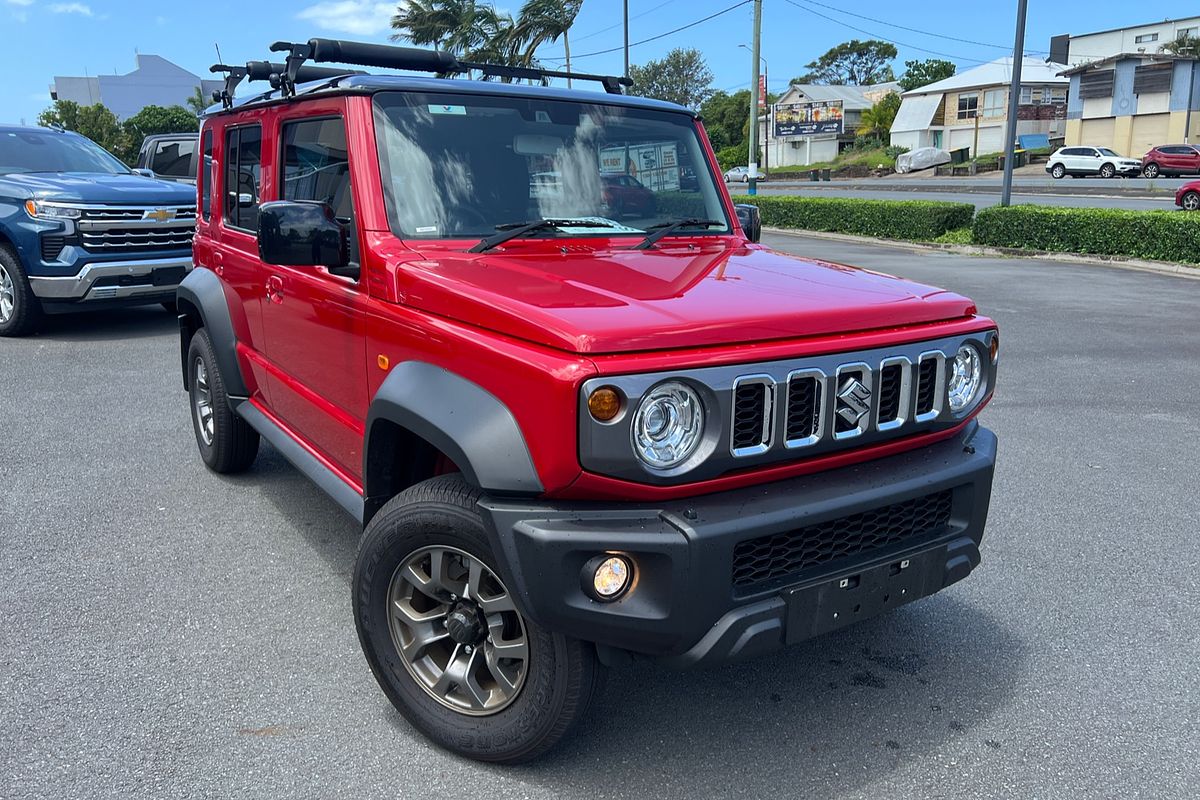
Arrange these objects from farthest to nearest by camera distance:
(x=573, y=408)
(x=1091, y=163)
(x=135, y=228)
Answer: (x=1091, y=163) < (x=135, y=228) < (x=573, y=408)

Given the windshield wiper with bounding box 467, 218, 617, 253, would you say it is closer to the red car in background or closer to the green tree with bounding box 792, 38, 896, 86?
the red car in background

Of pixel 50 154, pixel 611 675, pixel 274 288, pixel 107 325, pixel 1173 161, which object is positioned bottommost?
pixel 611 675

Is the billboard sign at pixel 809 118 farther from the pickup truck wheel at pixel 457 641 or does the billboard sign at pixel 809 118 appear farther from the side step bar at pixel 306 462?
the pickup truck wheel at pixel 457 641

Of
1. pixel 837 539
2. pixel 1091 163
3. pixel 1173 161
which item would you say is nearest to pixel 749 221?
pixel 837 539

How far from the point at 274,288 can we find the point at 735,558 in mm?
2511

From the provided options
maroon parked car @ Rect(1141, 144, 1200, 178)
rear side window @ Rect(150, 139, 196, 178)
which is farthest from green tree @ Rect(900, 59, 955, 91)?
rear side window @ Rect(150, 139, 196, 178)

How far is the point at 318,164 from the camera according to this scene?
3.73 metres

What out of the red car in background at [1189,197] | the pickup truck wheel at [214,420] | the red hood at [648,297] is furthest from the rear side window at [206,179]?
the red car in background at [1189,197]

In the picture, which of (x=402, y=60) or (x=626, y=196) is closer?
(x=626, y=196)

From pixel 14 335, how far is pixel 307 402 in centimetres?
723

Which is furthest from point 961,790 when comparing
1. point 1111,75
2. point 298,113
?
point 1111,75

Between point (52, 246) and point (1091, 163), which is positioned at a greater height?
point (1091, 163)

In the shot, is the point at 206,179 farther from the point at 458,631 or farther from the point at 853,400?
the point at 853,400

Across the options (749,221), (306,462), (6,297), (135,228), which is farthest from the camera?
(6,297)
